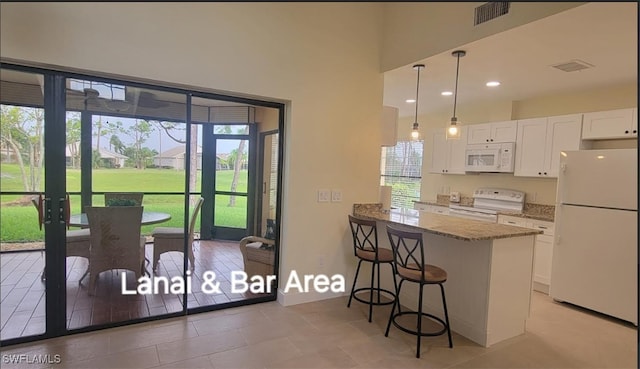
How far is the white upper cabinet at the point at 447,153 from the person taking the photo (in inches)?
218

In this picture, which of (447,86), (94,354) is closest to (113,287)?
(94,354)

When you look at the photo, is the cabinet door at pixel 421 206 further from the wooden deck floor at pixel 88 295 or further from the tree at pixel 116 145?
the tree at pixel 116 145

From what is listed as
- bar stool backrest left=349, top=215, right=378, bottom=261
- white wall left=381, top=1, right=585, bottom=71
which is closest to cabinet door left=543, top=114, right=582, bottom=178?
white wall left=381, top=1, right=585, bottom=71

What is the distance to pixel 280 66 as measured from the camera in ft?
11.0

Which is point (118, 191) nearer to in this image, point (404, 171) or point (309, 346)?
point (309, 346)

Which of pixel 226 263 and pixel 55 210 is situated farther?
pixel 226 263

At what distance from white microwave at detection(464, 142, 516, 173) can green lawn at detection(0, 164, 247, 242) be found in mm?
3523

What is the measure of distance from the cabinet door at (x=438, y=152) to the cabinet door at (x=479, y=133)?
1.64 feet

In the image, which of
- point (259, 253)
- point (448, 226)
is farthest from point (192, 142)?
point (448, 226)

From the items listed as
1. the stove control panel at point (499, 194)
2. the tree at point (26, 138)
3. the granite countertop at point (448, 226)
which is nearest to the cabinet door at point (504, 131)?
the stove control panel at point (499, 194)

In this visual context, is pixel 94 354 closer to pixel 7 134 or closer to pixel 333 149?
pixel 7 134

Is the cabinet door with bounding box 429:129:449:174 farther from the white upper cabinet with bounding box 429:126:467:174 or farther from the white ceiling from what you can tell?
the white ceiling

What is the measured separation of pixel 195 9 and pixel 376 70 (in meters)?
1.94

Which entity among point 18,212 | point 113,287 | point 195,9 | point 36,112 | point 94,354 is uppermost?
point 195,9
